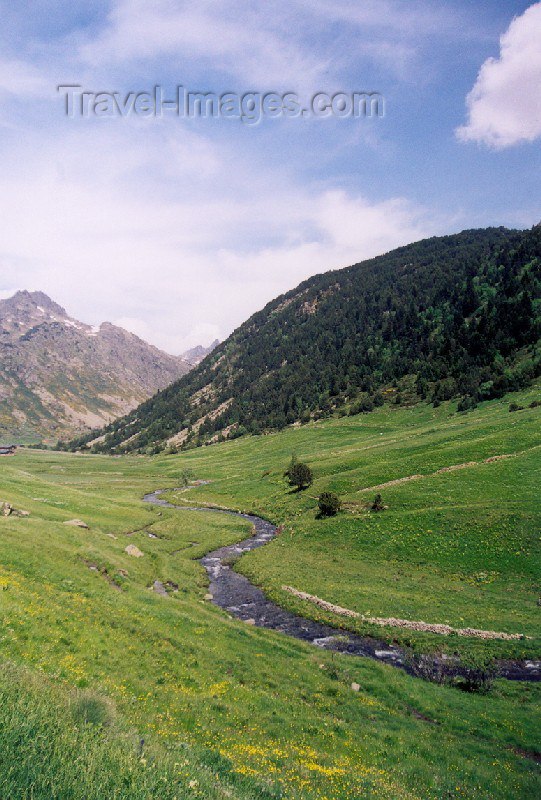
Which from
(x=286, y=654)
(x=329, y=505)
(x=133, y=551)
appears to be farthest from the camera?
(x=329, y=505)

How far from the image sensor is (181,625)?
26.2 m

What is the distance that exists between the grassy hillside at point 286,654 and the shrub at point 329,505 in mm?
1232

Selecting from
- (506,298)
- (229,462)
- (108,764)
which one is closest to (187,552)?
(108,764)

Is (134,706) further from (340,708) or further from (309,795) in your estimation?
(340,708)

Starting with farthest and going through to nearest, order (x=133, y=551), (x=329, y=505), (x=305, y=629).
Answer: (x=329, y=505) → (x=133, y=551) → (x=305, y=629)

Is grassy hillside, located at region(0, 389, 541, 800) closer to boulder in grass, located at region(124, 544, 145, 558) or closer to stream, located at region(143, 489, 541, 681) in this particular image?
boulder in grass, located at region(124, 544, 145, 558)

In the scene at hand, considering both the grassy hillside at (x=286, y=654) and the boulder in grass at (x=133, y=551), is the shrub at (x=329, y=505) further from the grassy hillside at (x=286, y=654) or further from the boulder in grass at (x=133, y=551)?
the boulder in grass at (x=133, y=551)

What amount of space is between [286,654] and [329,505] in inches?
1188

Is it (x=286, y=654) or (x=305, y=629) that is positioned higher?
(x=286, y=654)

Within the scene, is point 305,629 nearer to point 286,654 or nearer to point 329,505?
point 286,654

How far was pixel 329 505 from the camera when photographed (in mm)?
54969

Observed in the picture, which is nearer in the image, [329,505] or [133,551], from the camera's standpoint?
[133,551]

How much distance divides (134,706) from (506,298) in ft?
586

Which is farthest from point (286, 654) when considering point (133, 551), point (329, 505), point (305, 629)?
→ point (329, 505)
